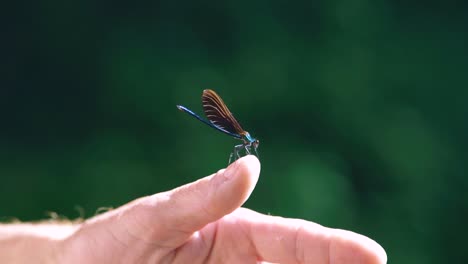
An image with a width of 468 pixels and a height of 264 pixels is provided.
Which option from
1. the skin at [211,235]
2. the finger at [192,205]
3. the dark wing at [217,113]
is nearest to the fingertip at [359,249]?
the skin at [211,235]

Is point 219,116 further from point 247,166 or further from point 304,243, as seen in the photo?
point 304,243

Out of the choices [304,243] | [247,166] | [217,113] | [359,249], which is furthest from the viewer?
[217,113]

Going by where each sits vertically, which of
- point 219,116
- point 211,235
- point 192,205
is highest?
point 219,116

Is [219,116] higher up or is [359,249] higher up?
[219,116]

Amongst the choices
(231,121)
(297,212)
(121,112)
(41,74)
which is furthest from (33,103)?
(231,121)

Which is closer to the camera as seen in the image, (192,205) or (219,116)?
(192,205)

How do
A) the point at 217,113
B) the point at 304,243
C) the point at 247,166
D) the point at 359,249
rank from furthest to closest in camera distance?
1. the point at 217,113
2. the point at 304,243
3. the point at 359,249
4. the point at 247,166

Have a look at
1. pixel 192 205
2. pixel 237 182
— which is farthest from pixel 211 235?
pixel 237 182

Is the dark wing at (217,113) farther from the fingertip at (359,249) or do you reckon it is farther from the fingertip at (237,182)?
the fingertip at (359,249)
